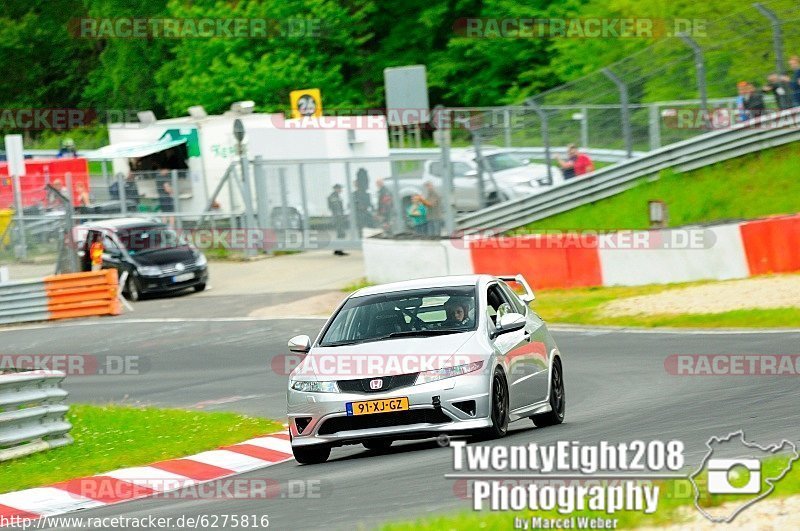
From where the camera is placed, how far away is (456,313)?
1203 centimetres

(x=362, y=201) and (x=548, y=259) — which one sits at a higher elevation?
(x=362, y=201)

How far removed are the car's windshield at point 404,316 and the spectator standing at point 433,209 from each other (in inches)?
699

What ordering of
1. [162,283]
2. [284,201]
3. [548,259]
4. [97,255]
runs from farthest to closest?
1. [284,201]
2. [97,255]
3. [162,283]
4. [548,259]

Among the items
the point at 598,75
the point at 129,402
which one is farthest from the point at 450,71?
the point at 129,402

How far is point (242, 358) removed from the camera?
22.1m

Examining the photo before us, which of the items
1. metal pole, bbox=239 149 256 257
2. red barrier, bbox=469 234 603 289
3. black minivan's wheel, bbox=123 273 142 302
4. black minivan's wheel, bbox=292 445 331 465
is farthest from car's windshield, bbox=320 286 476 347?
metal pole, bbox=239 149 256 257

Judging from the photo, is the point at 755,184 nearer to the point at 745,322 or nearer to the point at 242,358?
the point at 745,322

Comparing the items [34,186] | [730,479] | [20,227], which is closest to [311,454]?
[730,479]

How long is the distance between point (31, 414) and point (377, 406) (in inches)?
148

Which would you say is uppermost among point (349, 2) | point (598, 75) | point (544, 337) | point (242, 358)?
point (349, 2)

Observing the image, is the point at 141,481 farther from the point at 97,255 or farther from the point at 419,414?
the point at 97,255

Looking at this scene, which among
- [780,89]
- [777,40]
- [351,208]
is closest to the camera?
[777,40]

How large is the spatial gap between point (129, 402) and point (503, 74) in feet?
132

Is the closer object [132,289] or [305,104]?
[132,289]
